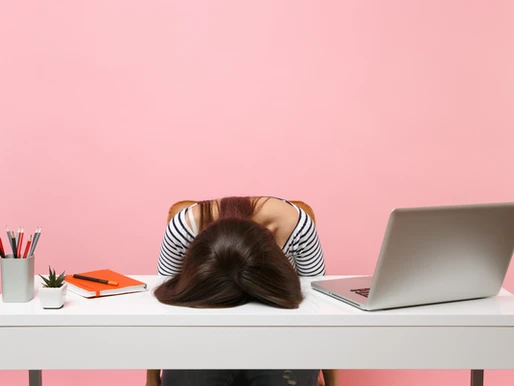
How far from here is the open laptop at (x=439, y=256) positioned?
1140 millimetres

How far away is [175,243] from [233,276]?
0.39 meters

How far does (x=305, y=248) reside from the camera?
1.67 metres

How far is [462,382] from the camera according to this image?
9.38 ft

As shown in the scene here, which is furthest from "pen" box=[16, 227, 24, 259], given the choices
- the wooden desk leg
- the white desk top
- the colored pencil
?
the wooden desk leg

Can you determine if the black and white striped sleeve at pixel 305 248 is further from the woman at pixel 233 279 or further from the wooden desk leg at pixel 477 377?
the wooden desk leg at pixel 477 377

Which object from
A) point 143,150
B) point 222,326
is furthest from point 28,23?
point 222,326

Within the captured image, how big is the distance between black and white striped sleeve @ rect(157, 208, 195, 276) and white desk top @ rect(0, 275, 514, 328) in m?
0.37

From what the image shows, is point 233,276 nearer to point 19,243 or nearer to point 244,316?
point 244,316

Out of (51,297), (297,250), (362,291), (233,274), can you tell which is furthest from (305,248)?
(51,297)

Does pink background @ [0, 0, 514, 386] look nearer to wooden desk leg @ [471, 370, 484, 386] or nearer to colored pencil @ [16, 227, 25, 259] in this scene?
wooden desk leg @ [471, 370, 484, 386]

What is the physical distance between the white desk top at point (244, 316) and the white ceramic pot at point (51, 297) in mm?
15

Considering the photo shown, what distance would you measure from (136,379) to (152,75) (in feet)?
4.78

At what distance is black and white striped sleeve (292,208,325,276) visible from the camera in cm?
166

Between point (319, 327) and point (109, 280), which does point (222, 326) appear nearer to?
point (319, 327)
